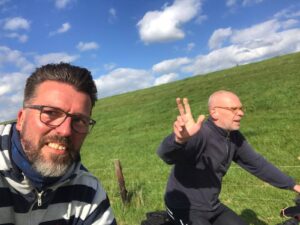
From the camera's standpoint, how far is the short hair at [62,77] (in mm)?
2982

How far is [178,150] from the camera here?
4.71 meters

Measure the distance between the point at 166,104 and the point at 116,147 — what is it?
12901 millimetres

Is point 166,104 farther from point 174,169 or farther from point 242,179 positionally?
point 174,169

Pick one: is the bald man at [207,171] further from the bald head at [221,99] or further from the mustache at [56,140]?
the mustache at [56,140]

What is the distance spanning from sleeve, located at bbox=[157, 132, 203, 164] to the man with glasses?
62.4 inches

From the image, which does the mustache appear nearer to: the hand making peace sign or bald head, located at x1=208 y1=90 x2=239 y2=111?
the hand making peace sign

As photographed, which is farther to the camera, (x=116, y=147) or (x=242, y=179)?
(x=116, y=147)

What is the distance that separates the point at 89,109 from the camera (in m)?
3.06

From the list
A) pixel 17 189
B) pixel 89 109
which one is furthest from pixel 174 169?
pixel 17 189

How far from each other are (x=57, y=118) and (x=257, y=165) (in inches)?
158

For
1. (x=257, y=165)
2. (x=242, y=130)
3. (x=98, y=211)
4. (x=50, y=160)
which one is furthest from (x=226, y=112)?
(x=242, y=130)

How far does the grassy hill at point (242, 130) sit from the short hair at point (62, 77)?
236 inches

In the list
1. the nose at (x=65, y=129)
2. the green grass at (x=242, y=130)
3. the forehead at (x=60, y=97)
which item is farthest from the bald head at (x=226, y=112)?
the green grass at (x=242, y=130)

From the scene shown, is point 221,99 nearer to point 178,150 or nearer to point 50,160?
point 178,150
